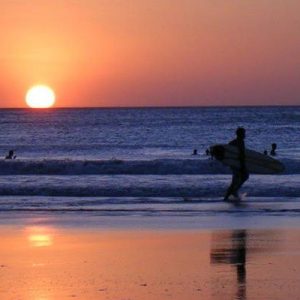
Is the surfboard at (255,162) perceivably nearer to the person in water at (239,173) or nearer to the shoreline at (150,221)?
the person in water at (239,173)

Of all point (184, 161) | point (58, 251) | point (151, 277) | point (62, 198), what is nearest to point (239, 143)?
point (62, 198)

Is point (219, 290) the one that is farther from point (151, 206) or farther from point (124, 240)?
point (151, 206)

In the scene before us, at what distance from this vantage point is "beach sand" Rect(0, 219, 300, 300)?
372 inches

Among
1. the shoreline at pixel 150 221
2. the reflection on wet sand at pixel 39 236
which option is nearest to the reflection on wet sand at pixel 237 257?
the shoreline at pixel 150 221

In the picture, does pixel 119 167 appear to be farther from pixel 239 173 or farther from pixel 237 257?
pixel 237 257

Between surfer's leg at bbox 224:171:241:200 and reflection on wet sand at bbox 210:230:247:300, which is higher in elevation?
surfer's leg at bbox 224:171:241:200

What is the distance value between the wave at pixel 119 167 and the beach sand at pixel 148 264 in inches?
781

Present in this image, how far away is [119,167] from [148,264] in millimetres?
24471

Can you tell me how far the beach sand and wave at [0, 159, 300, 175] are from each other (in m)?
19.8

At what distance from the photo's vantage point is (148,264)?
36.3ft

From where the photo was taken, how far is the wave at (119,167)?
34.7 metres

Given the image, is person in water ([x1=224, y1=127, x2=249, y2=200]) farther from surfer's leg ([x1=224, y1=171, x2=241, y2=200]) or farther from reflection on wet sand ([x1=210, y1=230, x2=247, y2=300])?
reflection on wet sand ([x1=210, y1=230, x2=247, y2=300])

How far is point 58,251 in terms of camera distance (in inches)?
477

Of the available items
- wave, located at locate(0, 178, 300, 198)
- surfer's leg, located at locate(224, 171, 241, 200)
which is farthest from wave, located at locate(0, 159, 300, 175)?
surfer's leg, located at locate(224, 171, 241, 200)
